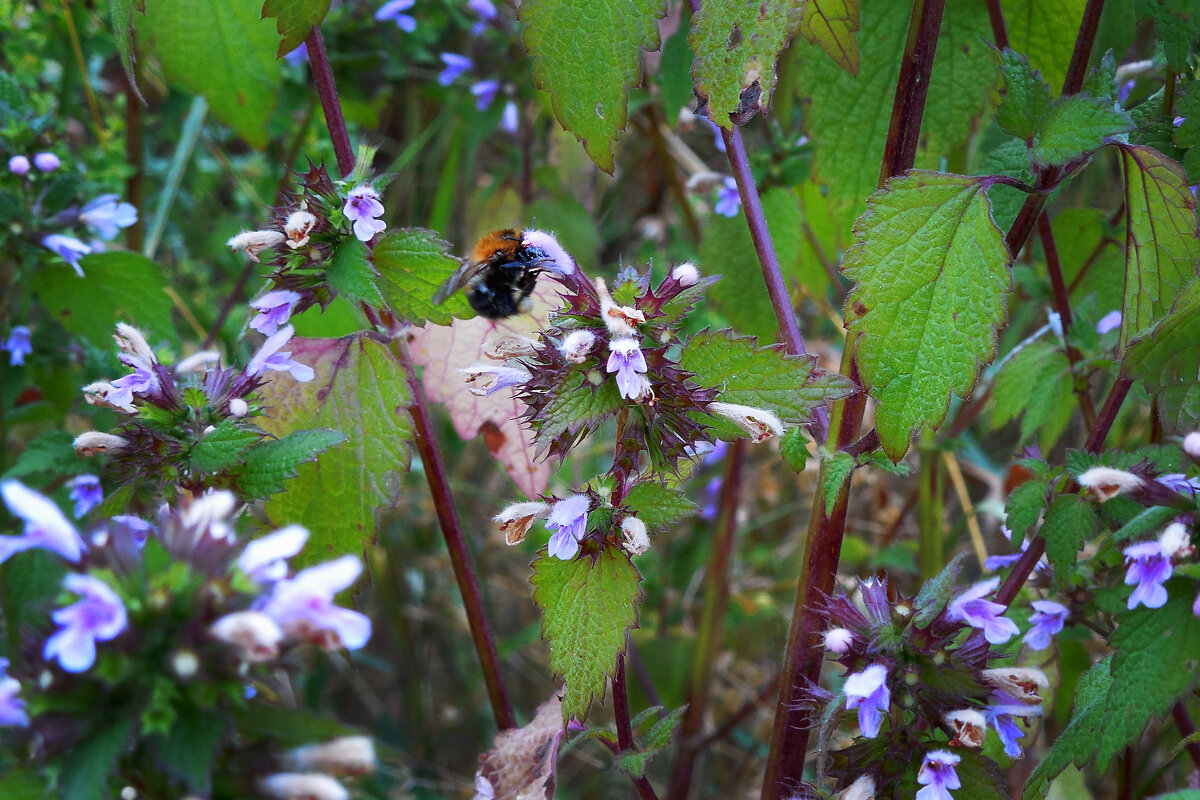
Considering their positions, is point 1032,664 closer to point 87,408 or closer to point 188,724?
point 188,724

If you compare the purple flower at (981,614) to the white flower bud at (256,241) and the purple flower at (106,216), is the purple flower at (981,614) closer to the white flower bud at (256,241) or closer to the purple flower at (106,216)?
the white flower bud at (256,241)

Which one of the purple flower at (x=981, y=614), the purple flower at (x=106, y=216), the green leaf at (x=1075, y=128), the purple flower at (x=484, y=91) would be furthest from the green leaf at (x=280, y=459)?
the purple flower at (x=484, y=91)

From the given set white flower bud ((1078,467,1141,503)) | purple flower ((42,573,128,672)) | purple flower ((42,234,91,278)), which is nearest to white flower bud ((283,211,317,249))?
purple flower ((42,573,128,672))

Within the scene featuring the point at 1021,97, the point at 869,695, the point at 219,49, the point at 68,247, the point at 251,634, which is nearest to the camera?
the point at 251,634

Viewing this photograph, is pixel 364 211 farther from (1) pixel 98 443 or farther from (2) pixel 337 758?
(2) pixel 337 758

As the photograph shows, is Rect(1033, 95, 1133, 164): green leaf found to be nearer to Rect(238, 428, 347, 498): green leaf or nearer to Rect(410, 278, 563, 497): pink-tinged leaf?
Rect(410, 278, 563, 497): pink-tinged leaf

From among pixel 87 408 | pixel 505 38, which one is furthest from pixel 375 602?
pixel 505 38

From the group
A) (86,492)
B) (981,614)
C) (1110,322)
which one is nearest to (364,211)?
(86,492)
